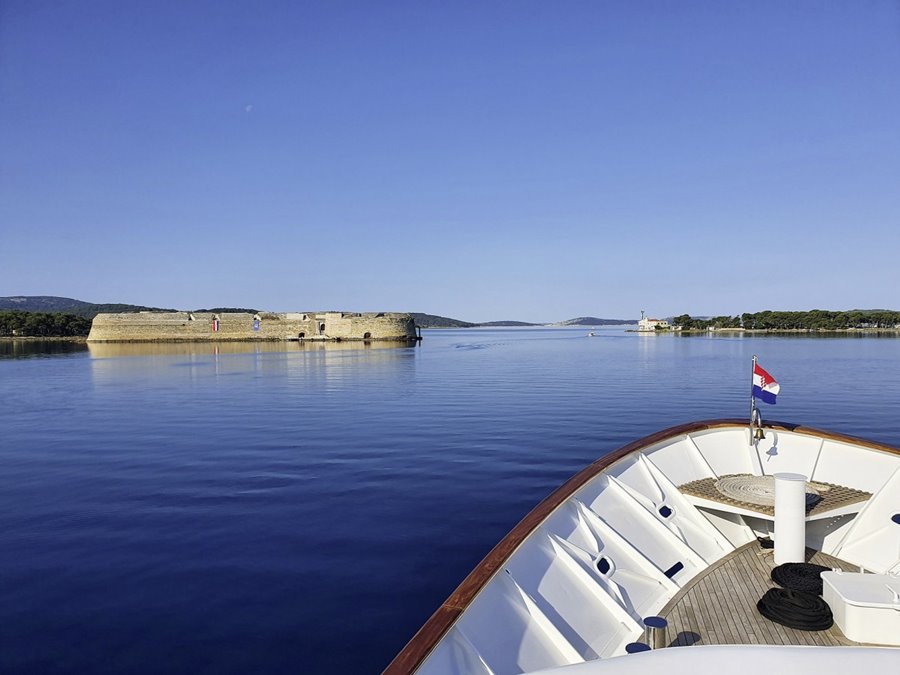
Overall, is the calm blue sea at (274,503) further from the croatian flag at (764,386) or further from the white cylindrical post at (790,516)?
the croatian flag at (764,386)

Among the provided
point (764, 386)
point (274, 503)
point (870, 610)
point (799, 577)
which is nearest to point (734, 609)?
point (799, 577)

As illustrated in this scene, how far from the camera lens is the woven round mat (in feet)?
23.7

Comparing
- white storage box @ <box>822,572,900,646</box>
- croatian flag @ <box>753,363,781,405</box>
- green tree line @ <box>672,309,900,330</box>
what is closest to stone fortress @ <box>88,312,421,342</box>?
croatian flag @ <box>753,363,781,405</box>

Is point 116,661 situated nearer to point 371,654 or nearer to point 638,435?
point 371,654

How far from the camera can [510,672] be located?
13.7ft

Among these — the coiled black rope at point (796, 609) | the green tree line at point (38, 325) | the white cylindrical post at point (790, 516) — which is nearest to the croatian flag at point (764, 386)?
the white cylindrical post at point (790, 516)

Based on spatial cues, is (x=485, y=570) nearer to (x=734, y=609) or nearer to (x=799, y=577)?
(x=734, y=609)

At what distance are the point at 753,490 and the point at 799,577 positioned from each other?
7.23 feet

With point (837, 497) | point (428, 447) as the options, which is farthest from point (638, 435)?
point (837, 497)

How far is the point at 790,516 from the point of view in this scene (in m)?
6.10

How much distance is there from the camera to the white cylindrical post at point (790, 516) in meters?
5.92

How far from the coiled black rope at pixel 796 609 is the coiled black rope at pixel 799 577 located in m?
0.06

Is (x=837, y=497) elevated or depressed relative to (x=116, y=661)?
elevated

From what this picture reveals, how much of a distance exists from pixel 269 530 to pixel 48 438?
13.4m
